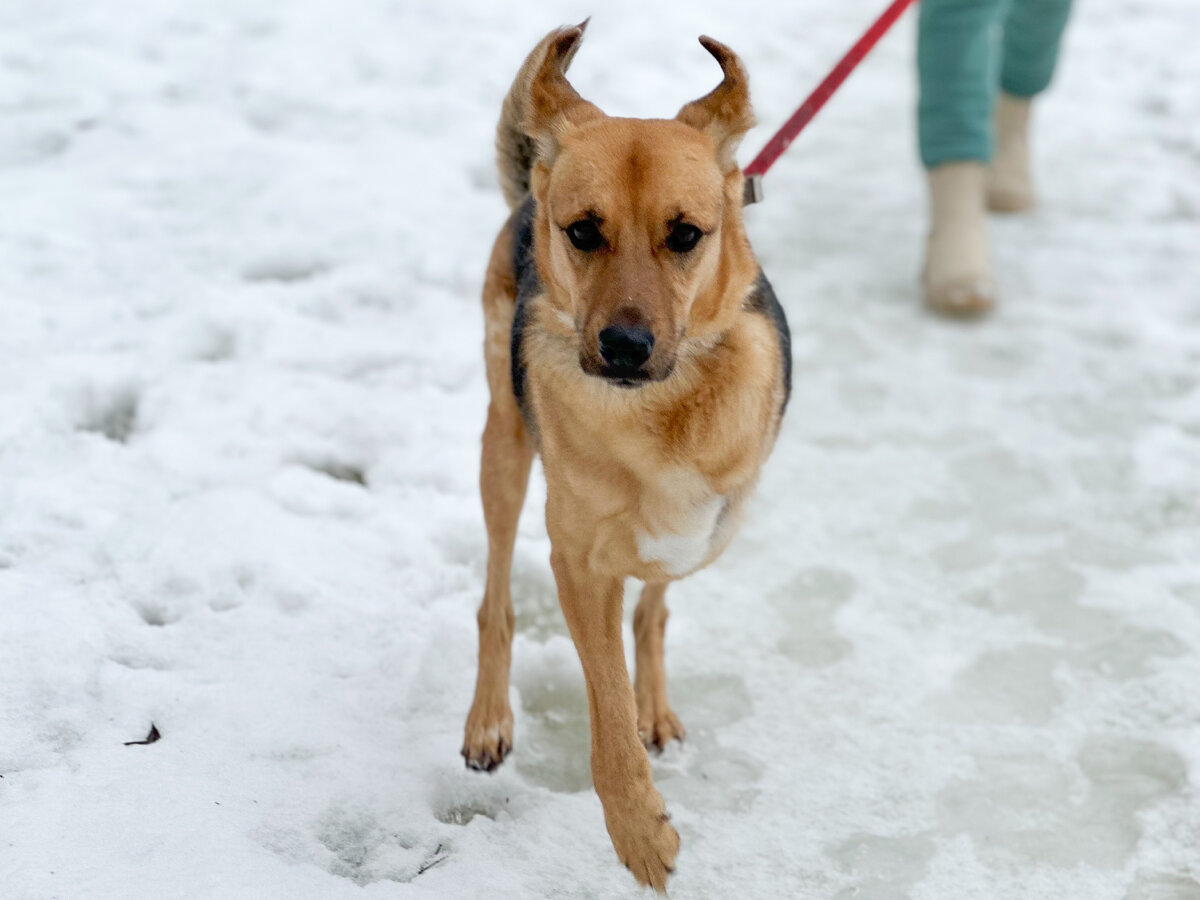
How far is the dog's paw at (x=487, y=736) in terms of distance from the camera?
2.53 meters

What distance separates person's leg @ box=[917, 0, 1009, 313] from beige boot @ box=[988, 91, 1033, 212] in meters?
0.64

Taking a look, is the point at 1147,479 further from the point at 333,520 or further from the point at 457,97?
the point at 457,97

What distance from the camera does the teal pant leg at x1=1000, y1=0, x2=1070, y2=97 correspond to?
5.08 metres

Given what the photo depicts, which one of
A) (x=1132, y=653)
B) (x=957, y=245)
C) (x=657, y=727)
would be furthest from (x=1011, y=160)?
(x=657, y=727)

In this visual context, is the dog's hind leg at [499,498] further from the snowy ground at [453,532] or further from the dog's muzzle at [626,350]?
the dog's muzzle at [626,350]

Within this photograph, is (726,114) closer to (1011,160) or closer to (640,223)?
(640,223)

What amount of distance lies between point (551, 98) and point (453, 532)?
4.51ft

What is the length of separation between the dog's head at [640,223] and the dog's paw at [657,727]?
975 mm

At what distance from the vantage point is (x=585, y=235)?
2064 mm

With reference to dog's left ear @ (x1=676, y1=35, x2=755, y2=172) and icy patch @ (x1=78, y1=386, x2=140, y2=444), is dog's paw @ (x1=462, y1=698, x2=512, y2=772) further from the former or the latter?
icy patch @ (x1=78, y1=386, x2=140, y2=444)

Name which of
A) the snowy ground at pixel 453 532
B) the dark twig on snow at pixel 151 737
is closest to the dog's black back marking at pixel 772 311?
the snowy ground at pixel 453 532

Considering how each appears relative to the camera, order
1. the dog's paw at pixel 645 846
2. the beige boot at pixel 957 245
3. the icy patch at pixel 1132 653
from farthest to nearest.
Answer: the beige boot at pixel 957 245 → the icy patch at pixel 1132 653 → the dog's paw at pixel 645 846

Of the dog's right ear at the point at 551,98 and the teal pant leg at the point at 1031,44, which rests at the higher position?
the dog's right ear at the point at 551,98

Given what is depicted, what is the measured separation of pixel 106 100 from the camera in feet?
17.1
